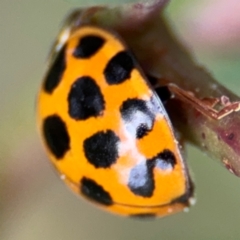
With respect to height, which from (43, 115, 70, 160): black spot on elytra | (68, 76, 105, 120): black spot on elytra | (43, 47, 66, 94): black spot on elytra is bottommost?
(43, 115, 70, 160): black spot on elytra

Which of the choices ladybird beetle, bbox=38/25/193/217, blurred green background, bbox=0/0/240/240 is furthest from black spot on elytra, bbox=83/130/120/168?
blurred green background, bbox=0/0/240/240

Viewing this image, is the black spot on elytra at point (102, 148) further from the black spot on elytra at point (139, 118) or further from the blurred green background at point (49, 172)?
the blurred green background at point (49, 172)

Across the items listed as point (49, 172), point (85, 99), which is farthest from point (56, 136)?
point (49, 172)

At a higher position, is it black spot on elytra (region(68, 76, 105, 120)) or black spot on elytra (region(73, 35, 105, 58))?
black spot on elytra (region(73, 35, 105, 58))

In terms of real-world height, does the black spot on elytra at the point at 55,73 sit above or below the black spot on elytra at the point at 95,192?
above

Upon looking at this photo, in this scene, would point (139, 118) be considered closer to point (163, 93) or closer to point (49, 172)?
point (163, 93)

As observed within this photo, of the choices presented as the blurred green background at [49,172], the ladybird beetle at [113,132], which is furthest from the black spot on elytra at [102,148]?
the blurred green background at [49,172]

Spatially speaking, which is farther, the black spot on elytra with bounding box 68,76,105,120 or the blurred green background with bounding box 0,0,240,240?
the blurred green background with bounding box 0,0,240,240

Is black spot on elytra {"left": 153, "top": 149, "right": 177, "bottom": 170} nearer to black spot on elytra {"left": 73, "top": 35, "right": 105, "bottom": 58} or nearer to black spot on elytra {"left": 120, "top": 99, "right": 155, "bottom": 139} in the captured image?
black spot on elytra {"left": 120, "top": 99, "right": 155, "bottom": 139}

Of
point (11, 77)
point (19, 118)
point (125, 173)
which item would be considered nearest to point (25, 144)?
point (19, 118)
